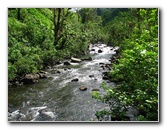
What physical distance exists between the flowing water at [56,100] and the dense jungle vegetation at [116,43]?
584mm

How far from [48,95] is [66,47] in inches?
296

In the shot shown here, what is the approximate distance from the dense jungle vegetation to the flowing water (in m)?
0.58

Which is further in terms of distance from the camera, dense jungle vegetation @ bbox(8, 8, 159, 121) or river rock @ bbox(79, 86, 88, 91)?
river rock @ bbox(79, 86, 88, 91)

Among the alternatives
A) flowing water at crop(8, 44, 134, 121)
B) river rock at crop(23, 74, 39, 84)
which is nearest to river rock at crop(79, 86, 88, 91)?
flowing water at crop(8, 44, 134, 121)

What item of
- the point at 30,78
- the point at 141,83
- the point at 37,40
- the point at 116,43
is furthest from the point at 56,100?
the point at 116,43

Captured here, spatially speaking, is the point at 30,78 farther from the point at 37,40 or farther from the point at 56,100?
the point at 37,40

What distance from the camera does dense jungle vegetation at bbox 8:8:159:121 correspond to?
3.95 meters

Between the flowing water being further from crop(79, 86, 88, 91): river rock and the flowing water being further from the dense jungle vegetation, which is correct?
the dense jungle vegetation

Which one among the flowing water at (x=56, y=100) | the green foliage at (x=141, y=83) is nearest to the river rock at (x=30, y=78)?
the flowing water at (x=56, y=100)

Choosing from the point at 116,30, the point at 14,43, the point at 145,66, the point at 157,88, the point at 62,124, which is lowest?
the point at 62,124

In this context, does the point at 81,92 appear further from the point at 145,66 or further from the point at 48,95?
the point at 145,66

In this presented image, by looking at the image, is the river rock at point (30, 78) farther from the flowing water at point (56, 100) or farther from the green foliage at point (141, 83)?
the green foliage at point (141, 83)
